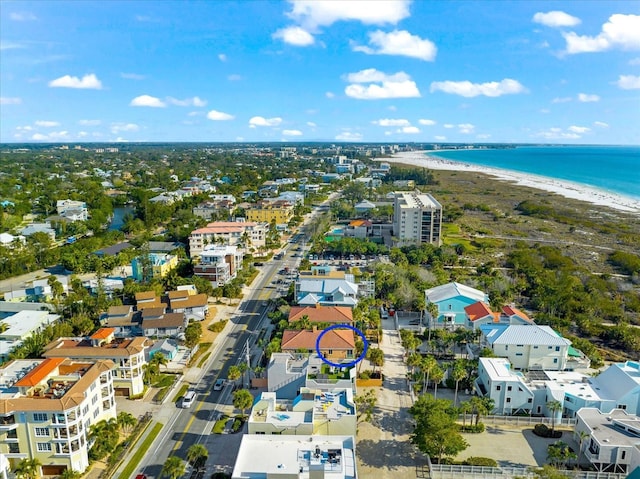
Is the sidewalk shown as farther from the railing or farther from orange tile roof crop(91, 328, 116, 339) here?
orange tile roof crop(91, 328, 116, 339)

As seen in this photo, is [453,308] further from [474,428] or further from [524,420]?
[474,428]

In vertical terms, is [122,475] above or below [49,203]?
below

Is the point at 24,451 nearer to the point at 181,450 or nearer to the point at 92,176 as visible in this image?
the point at 181,450

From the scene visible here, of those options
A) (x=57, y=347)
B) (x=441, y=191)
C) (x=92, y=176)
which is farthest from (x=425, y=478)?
(x=92, y=176)

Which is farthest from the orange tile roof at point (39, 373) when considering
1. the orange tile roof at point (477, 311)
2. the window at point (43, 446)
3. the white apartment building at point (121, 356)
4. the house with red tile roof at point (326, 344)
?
the orange tile roof at point (477, 311)

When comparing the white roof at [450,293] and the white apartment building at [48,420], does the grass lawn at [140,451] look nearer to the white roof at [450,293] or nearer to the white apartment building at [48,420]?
the white apartment building at [48,420]

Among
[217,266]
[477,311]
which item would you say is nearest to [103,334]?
[217,266]

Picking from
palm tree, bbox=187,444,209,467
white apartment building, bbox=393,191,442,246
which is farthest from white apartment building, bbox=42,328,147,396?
white apartment building, bbox=393,191,442,246
